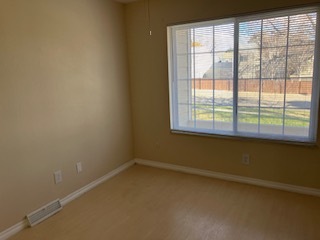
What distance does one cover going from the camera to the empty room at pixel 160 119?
2287 mm

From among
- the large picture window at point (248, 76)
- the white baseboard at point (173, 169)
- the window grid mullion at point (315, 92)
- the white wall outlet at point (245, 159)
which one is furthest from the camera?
the white wall outlet at point (245, 159)

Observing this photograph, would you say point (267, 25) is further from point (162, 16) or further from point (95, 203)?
point (95, 203)

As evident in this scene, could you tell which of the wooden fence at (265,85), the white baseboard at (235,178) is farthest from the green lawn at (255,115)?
the white baseboard at (235,178)

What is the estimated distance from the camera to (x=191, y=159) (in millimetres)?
3430

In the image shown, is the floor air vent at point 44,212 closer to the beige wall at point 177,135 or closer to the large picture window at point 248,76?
the beige wall at point 177,135

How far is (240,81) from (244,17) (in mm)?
694

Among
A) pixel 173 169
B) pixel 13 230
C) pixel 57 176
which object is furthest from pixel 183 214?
pixel 13 230

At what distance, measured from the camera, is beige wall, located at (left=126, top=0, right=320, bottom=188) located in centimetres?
278

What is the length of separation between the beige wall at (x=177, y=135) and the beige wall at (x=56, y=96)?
0.90 ft

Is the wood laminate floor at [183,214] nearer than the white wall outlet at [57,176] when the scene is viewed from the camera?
Yes

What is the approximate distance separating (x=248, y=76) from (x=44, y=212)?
260 centimetres

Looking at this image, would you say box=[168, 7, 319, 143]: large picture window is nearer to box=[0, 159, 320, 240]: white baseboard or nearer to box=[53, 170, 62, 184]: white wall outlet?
box=[0, 159, 320, 240]: white baseboard

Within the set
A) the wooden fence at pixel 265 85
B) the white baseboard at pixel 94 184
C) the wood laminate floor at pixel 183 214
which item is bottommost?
the wood laminate floor at pixel 183 214

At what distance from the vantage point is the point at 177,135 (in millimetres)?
3477
